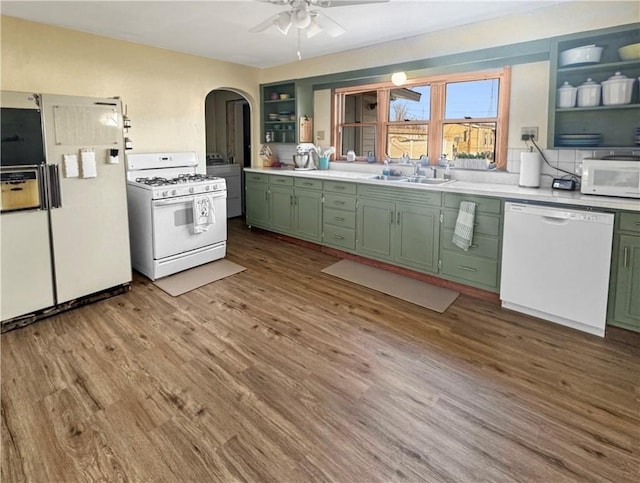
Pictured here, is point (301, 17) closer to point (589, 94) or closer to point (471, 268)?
point (589, 94)

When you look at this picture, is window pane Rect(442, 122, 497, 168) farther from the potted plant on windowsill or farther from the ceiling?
the ceiling

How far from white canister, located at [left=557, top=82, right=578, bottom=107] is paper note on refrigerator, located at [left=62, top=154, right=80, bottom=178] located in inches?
152

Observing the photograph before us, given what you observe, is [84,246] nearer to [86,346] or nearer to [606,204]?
[86,346]

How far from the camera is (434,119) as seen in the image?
4230mm

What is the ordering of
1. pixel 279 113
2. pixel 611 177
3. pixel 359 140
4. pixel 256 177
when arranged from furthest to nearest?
pixel 279 113 → pixel 256 177 → pixel 359 140 → pixel 611 177

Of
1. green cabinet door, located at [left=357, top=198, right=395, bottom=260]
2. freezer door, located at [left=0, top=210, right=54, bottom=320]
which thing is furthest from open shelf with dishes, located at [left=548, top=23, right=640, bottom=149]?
freezer door, located at [left=0, top=210, right=54, bottom=320]

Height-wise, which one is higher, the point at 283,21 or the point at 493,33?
the point at 493,33

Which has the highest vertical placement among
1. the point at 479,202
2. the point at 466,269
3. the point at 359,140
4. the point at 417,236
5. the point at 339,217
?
the point at 359,140

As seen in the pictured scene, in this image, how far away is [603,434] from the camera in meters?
1.84

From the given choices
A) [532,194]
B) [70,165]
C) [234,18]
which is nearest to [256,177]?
[234,18]

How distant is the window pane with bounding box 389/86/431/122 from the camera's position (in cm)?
430

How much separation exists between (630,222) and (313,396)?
7.72ft

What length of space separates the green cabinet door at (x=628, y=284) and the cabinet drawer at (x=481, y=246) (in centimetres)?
82

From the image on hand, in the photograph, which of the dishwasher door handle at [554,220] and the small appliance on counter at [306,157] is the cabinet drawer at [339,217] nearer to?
the small appliance on counter at [306,157]
